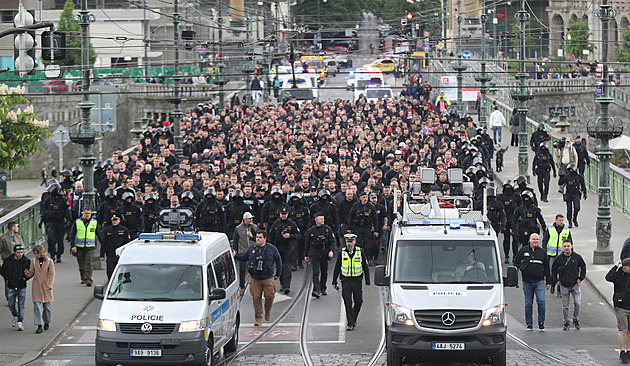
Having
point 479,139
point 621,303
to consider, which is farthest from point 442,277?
point 479,139

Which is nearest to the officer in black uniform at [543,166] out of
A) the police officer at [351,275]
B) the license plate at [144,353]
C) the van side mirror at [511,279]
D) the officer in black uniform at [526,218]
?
the officer in black uniform at [526,218]

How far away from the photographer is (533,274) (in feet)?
61.1

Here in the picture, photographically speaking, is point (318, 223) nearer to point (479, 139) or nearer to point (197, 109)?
point (479, 139)

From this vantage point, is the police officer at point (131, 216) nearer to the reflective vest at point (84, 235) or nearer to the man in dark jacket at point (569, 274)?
the reflective vest at point (84, 235)

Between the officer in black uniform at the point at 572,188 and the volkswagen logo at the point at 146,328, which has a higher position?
the officer in black uniform at the point at 572,188

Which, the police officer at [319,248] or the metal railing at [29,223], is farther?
the metal railing at [29,223]

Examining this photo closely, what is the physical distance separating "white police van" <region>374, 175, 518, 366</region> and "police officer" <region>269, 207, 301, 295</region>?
18.7 feet

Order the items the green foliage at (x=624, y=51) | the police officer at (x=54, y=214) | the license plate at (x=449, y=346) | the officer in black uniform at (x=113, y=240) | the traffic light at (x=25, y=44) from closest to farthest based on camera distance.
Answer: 1. the license plate at (x=449, y=346)
2. the traffic light at (x=25, y=44)
3. the officer in black uniform at (x=113, y=240)
4. the police officer at (x=54, y=214)
5. the green foliage at (x=624, y=51)

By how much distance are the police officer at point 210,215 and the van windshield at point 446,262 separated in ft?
28.3

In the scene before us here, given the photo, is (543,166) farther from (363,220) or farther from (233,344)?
(233,344)

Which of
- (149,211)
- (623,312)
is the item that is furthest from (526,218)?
(149,211)

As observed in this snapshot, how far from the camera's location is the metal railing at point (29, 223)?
26203mm

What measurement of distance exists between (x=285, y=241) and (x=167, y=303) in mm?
7353

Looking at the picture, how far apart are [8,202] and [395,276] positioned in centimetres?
4421
